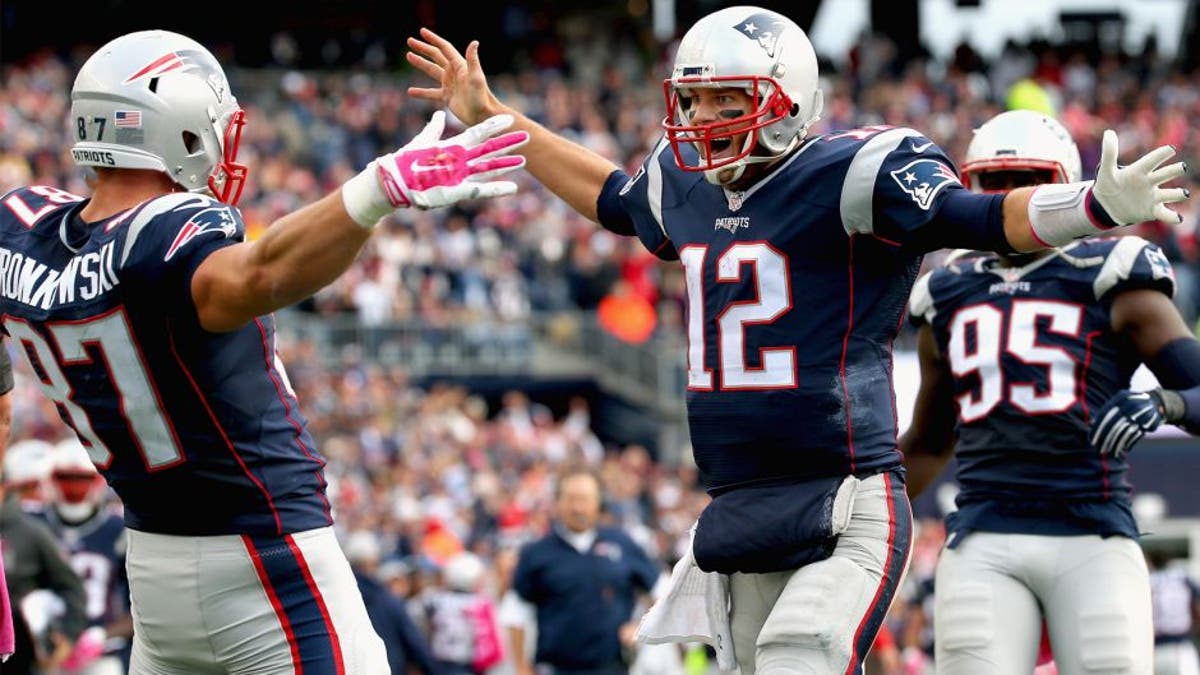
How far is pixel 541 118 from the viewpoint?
23641 millimetres

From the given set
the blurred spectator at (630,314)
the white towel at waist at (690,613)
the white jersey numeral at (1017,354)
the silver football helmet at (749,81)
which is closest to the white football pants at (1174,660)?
the white jersey numeral at (1017,354)

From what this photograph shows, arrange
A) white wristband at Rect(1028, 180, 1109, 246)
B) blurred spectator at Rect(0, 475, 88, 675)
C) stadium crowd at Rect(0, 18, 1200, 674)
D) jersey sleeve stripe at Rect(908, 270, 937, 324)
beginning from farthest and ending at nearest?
stadium crowd at Rect(0, 18, 1200, 674) → blurred spectator at Rect(0, 475, 88, 675) → jersey sleeve stripe at Rect(908, 270, 937, 324) → white wristband at Rect(1028, 180, 1109, 246)

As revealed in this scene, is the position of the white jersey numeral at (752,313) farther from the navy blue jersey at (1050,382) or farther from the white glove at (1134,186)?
the navy blue jersey at (1050,382)

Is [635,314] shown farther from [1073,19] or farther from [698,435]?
[698,435]

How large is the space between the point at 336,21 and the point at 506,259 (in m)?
9.10

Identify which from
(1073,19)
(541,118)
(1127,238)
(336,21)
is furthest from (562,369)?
(1127,238)

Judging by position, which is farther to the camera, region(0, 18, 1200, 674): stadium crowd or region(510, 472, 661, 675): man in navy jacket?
region(0, 18, 1200, 674): stadium crowd

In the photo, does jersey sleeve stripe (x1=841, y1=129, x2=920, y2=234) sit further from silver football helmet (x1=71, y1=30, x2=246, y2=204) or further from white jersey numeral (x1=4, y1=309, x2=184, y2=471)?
white jersey numeral (x1=4, y1=309, x2=184, y2=471)

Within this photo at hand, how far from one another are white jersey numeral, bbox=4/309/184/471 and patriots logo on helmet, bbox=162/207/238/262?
218 millimetres

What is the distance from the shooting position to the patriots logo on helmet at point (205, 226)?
13.2 ft

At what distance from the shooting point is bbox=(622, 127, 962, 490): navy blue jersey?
14.6ft

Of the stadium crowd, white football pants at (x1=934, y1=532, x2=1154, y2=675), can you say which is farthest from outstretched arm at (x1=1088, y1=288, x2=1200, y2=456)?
the stadium crowd

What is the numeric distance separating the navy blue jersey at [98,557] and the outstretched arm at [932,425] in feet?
13.4

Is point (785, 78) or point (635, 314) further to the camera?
point (635, 314)
